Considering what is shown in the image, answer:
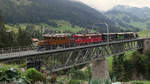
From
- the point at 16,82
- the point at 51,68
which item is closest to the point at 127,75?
the point at 51,68

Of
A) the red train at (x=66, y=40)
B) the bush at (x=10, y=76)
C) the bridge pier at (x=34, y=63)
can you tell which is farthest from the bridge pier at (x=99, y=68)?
the bush at (x=10, y=76)

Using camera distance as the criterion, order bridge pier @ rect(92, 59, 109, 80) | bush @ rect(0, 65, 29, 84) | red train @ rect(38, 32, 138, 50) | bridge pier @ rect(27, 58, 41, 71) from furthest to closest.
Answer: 1. bridge pier @ rect(92, 59, 109, 80)
2. red train @ rect(38, 32, 138, 50)
3. bridge pier @ rect(27, 58, 41, 71)
4. bush @ rect(0, 65, 29, 84)

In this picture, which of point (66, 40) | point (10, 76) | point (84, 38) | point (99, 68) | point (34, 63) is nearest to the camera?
point (10, 76)

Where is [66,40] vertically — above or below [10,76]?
above

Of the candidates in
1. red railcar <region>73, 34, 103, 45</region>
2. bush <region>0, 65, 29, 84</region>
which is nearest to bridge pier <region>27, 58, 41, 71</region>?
red railcar <region>73, 34, 103, 45</region>

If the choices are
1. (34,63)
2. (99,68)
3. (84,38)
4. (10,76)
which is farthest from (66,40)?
(10,76)

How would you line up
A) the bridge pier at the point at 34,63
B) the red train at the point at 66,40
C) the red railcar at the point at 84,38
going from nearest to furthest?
1. the bridge pier at the point at 34,63
2. the red train at the point at 66,40
3. the red railcar at the point at 84,38

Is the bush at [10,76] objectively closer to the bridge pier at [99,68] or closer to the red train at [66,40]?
the red train at [66,40]

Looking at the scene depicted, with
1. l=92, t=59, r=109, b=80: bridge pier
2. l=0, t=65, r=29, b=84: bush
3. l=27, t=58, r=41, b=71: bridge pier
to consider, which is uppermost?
l=0, t=65, r=29, b=84: bush

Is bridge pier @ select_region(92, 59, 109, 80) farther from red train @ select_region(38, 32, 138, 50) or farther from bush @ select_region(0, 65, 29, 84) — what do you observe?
bush @ select_region(0, 65, 29, 84)

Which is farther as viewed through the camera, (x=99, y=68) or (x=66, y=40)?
(x=99, y=68)

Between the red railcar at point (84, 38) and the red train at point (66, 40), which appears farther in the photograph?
the red railcar at point (84, 38)

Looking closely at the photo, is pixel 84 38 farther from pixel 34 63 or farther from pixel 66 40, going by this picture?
pixel 34 63

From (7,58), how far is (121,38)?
1591 inches
